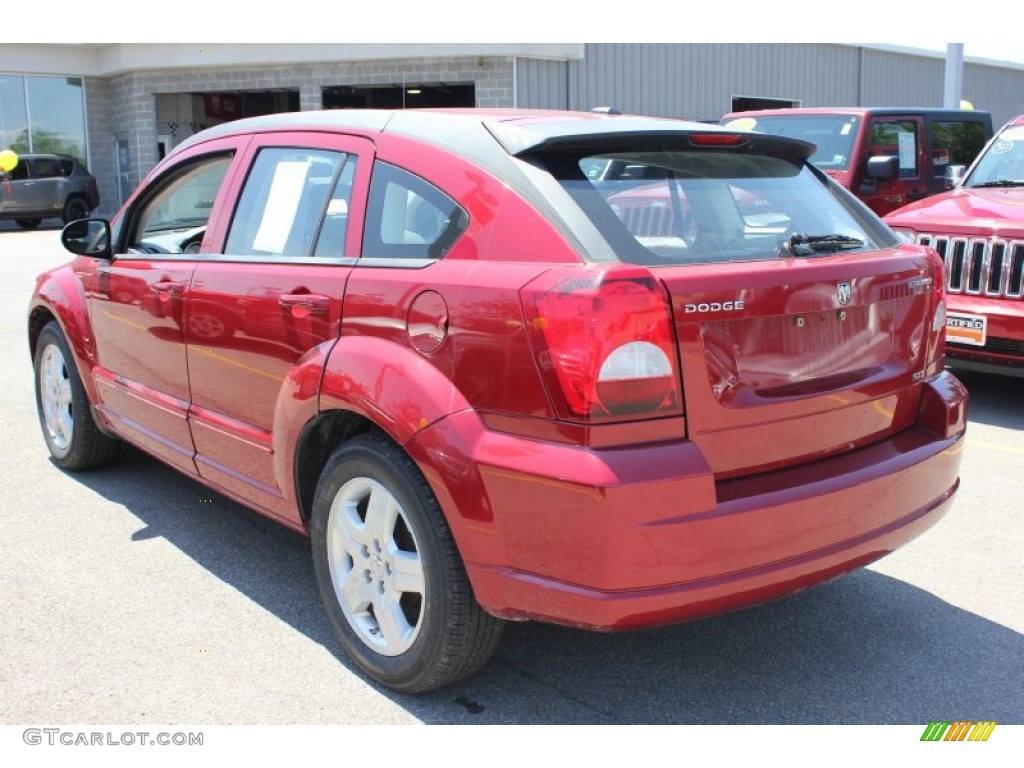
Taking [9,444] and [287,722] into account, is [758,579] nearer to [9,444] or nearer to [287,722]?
[287,722]

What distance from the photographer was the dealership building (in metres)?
22.8


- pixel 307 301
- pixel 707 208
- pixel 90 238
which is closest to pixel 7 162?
pixel 90 238

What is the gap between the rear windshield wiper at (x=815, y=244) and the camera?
3.10 metres

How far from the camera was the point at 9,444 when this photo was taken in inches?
241

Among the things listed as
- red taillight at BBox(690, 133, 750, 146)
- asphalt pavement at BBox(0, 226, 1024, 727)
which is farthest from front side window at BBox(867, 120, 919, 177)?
red taillight at BBox(690, 133, 750, 146)

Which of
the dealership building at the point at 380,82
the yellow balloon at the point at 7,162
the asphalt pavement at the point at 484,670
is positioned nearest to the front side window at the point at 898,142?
the asphalt pavement at the point at 484,670

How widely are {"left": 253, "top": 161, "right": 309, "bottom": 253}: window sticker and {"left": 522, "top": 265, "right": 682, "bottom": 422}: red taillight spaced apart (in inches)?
55.5

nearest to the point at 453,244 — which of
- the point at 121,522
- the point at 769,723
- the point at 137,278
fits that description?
the point at 769,723

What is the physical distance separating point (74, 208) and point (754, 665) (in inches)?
1024

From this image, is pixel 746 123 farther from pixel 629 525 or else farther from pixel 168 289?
pixel 629 525

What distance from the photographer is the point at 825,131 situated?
33.2ft

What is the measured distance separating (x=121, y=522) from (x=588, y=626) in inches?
113
